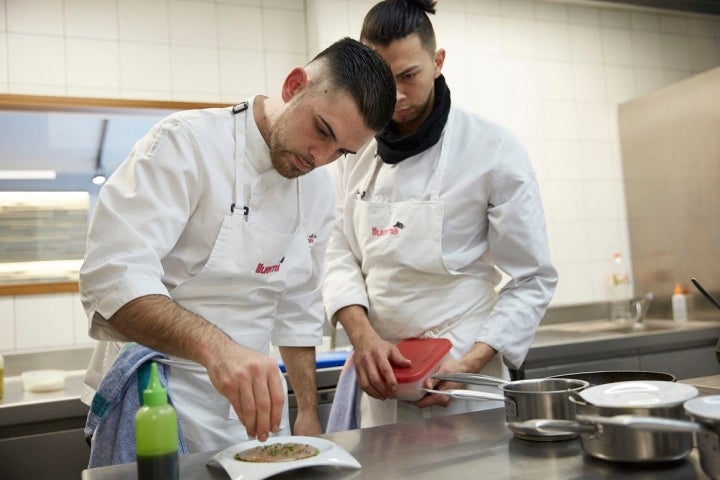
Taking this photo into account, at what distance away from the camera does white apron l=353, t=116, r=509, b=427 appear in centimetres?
171

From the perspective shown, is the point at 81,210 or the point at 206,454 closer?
the point at 206,454

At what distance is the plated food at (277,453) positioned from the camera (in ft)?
3.33

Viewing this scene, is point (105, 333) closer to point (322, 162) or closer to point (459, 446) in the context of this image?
point (322, 162)

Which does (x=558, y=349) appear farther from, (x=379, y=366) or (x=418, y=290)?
(x=379, y=366)

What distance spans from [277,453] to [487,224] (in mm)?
963

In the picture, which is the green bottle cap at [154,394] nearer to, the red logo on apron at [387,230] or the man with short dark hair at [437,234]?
the man with short dark hair at [437,234]

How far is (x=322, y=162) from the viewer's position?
4.68 feet

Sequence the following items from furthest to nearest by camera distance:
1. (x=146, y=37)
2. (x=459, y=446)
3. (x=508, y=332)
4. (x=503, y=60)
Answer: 1. (x=503, y=60)
2. (x=146, y=37)
3. (x=508, y=332)
4. (x=459, y=446)

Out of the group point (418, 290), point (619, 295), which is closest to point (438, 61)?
point (418, 290)

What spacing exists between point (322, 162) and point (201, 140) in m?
0.26

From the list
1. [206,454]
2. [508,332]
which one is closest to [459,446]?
[206,454]

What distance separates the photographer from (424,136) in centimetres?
175

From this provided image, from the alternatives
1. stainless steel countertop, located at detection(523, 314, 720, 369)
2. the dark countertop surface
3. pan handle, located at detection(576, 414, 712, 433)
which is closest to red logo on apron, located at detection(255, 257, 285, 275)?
pan handle, located at detection(576, 414, 712, 433)

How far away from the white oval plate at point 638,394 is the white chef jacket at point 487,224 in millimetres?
620
